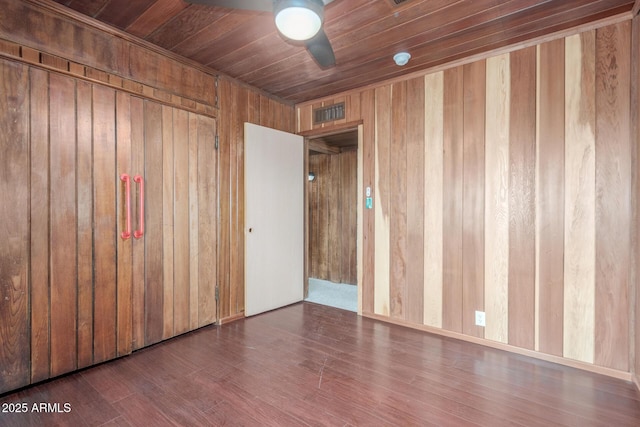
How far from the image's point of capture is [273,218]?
3.64 m

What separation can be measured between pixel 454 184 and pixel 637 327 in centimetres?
157

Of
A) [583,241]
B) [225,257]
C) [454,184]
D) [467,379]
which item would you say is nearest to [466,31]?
[454,184]

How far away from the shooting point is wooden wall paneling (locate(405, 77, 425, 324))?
120 inches

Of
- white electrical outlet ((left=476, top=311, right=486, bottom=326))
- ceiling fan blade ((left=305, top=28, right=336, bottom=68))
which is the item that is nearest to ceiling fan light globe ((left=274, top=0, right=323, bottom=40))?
ceiling fan blade ((left=305, top=28, right=336, bottom=68))

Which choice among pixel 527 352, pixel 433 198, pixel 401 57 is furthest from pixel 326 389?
pixel 401 57

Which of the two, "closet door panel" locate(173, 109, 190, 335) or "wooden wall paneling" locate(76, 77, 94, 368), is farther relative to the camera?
"closet door panel" locate(173, 109, 190, 335)

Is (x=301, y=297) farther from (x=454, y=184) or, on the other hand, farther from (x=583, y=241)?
(x=583, y=241)

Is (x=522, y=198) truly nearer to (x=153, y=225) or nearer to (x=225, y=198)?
(x=225, y=198)

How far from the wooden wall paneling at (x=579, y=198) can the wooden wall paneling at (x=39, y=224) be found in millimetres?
3724

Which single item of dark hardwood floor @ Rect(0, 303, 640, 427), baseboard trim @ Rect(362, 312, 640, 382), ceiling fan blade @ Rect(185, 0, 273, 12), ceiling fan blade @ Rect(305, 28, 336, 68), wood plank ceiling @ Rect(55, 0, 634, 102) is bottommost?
dark hardwood floor @ Rect(0, 303, 640, 427)

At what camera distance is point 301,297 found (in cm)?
399

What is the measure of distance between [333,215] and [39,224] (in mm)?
4000

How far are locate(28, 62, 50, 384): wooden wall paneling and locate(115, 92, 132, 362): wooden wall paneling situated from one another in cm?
42

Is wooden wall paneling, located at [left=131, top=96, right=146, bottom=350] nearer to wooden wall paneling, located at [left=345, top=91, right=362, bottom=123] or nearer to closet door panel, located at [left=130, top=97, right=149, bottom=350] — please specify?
closet door panel, located at [left=130, top=97, right=149, bottom=350]
